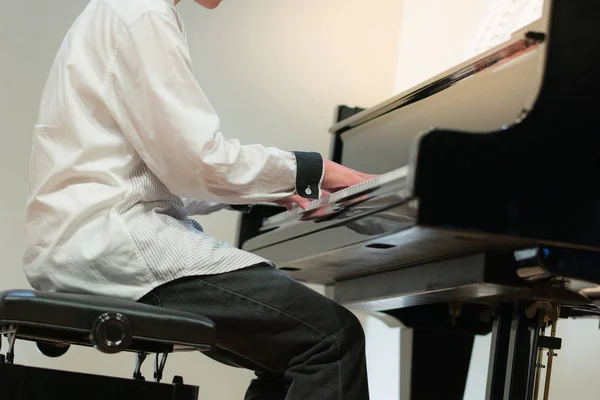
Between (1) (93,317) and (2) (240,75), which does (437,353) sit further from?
(2) (240,75)

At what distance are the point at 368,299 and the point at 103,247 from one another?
2.34 feet

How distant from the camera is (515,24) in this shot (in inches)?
82.8

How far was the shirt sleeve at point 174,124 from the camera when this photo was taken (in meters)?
1.44

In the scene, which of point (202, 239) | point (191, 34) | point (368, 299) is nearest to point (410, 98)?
point (368, 299)

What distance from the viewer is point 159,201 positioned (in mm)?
1528

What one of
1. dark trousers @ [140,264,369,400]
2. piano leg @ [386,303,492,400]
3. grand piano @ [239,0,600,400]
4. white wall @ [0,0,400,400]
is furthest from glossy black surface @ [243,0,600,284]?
white wall @ [0,0,400,400]

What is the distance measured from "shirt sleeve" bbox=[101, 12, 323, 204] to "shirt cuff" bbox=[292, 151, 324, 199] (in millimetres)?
43

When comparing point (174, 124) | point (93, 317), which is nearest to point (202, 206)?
point (174, 124)

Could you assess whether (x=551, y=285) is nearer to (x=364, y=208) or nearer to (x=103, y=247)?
(x=364, y=208)

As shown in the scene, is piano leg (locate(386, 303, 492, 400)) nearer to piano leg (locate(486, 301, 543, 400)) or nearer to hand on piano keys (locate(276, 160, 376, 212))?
piano leg (locate(486, 301, 543, 400))

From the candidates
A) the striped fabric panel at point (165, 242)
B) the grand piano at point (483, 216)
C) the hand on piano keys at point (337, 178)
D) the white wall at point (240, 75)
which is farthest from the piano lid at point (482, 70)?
the white wall at point (240, 75)

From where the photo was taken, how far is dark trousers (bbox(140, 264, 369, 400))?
1435mm

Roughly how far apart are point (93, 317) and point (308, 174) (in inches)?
18.2

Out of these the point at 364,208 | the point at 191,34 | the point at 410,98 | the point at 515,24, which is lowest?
the point at 364,208
